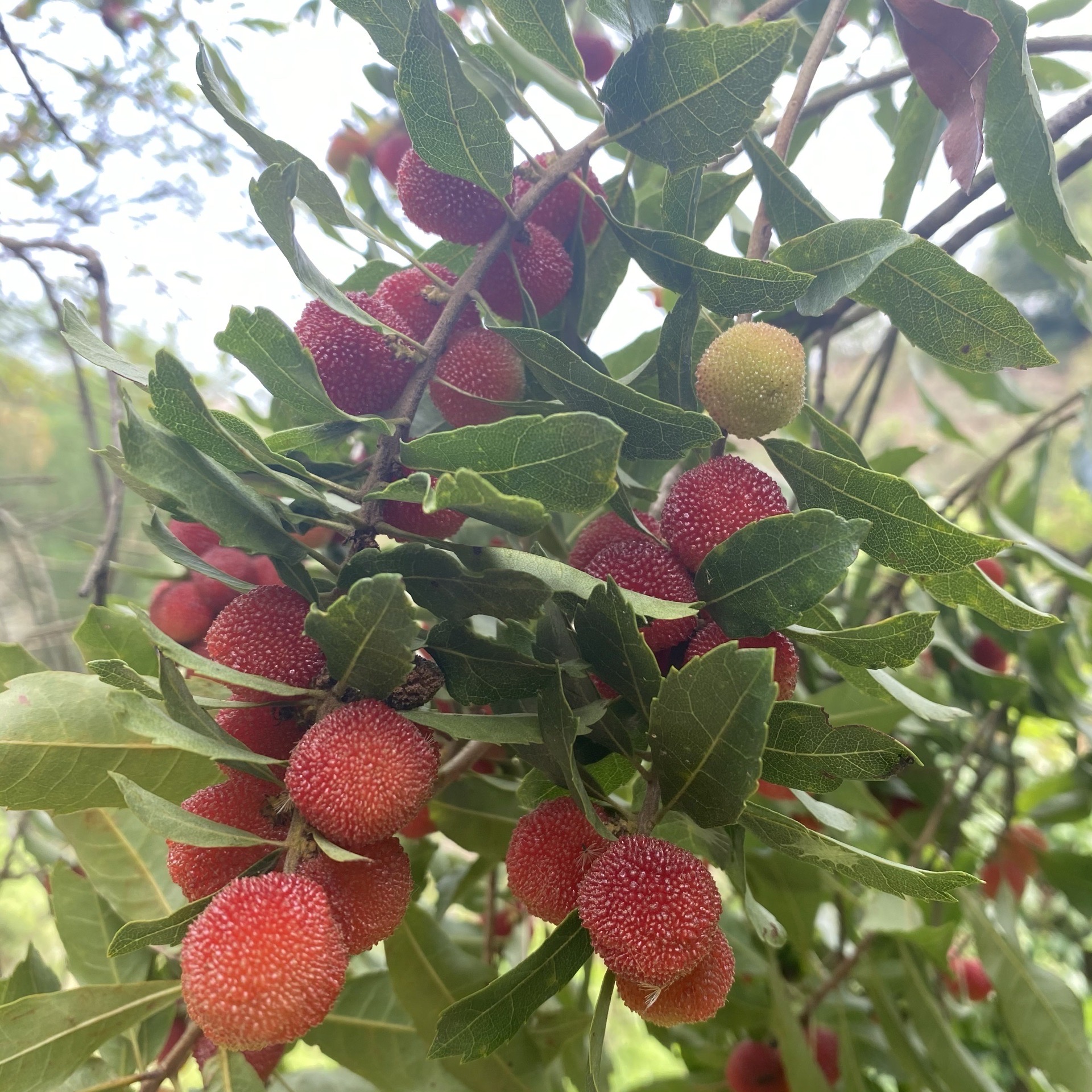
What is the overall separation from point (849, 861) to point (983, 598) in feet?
0.49

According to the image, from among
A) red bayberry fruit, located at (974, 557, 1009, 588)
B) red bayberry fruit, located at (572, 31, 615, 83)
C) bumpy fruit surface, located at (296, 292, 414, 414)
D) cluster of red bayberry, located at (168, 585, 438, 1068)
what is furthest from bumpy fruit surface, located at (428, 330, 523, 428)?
red bayberry fruit, located at (974, 557, 1009, 588)

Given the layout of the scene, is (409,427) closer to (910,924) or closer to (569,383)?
(569,383)

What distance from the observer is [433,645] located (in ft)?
1.21

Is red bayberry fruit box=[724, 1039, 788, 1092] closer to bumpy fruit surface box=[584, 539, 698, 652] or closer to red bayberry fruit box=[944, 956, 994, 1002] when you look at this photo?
red bayberry fruit box=[944, 956, 994, 1002]

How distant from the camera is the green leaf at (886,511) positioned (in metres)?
0.36

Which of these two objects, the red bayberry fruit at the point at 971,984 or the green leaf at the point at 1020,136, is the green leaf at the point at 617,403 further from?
the red bayberry fruit at the point at 971,984

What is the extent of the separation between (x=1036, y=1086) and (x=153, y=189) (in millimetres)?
1766

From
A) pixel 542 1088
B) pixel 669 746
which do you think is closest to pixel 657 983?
pixel 669 746

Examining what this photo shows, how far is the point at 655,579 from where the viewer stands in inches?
15.3

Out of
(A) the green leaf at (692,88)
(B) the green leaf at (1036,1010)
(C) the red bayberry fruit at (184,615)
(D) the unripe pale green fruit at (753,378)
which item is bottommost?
(B) the green leaf at (1036,1010)

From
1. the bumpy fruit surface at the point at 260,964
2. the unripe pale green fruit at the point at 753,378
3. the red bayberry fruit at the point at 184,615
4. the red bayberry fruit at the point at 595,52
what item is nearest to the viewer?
the bumpy fruit surface at the point at 260,964

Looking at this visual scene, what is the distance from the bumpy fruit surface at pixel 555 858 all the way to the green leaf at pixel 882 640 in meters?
0.13

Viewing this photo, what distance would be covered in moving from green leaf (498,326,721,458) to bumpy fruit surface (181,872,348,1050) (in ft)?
0.73

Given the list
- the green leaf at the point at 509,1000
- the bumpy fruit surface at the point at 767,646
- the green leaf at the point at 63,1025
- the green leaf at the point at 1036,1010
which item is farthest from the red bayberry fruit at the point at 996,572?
the green leaf at the point at 63,1025
